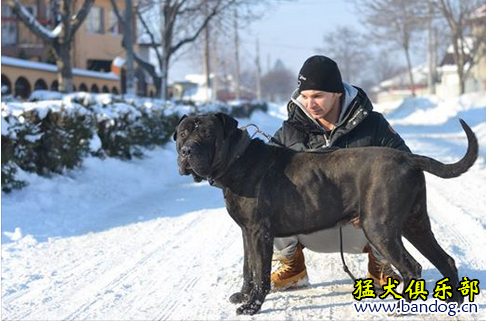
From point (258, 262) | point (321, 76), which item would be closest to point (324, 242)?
point (258, 262)

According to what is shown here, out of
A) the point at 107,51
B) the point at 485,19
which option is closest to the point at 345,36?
the point at 485,19

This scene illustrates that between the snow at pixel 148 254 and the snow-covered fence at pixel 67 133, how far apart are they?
26 centimetres

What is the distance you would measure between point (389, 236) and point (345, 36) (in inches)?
3643

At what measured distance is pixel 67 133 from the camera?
1088 cm

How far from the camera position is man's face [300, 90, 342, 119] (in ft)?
16.1

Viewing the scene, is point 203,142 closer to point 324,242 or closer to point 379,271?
point 324,242

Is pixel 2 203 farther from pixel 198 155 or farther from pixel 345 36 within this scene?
pixel 345 36

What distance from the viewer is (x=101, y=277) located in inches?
227

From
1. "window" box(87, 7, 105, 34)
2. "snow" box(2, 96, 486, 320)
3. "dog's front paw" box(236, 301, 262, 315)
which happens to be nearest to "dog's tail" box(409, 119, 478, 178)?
"snow" box(2, 96, 486, 320)

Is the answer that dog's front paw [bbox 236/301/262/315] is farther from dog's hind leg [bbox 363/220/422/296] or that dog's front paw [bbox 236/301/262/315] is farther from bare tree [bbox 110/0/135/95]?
bare tree [bbox 110/0/135/95]

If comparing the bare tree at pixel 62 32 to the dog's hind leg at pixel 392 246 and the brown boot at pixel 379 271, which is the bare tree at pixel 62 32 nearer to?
the brown boot at pixel 379 271

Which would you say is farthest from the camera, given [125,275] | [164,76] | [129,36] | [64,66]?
[164,76]

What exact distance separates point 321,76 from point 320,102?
0.65ft

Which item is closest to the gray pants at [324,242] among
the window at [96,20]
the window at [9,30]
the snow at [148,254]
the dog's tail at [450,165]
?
the snow at [148,254]
